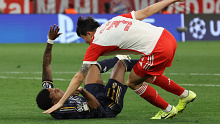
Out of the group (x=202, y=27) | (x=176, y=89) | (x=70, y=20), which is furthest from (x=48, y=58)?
(x=202, y=27)

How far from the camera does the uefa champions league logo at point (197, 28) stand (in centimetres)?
2536

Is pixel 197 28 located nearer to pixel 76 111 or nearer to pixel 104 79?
pixel 104 79

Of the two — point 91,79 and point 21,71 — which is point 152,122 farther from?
point 21,71

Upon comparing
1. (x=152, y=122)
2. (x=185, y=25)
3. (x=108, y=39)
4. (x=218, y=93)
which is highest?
(x=108, y=39)

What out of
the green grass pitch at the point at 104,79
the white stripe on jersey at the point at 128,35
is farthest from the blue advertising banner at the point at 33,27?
the white stripe on jersey at the point at 128,35

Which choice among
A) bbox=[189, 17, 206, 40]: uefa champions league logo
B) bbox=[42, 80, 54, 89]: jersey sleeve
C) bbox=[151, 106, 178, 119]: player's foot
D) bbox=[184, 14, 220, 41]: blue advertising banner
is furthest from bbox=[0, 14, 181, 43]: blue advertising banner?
bbox=[151, 106, 178, 119]: player's foot

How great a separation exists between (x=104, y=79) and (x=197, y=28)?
14553 mm

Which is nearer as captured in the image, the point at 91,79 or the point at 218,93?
the point at 91,79

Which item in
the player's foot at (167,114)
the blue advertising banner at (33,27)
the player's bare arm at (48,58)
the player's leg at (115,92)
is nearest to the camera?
the player's leg at (115,92)

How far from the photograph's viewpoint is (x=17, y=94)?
9.60 m

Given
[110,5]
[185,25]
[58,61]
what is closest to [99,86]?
[58,61]

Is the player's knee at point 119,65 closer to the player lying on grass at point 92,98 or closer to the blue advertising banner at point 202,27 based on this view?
the player lying on grass at point 92,98

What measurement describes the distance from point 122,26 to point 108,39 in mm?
280

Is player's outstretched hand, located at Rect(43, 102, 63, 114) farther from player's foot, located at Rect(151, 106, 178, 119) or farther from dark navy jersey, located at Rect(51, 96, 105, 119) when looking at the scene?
player's foot, located at Rect(151, 106, 178, 119)
